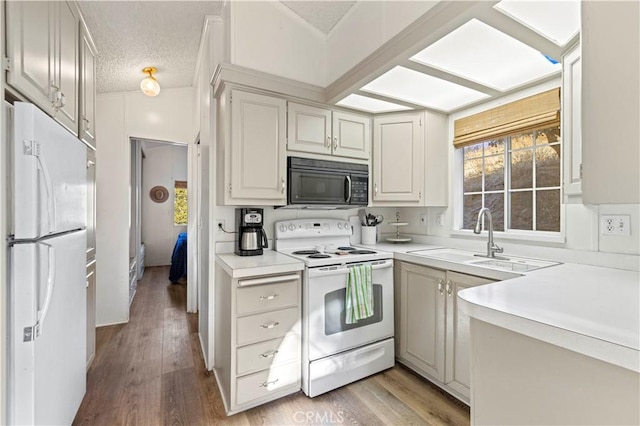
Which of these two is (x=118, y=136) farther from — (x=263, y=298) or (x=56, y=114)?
(x=263, y=298)

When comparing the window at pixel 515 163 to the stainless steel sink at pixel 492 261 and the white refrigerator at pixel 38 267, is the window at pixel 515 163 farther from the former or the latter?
the white refrigerator at pixel 38 267

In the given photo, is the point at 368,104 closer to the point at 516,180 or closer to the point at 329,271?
Result: the point at 516,180

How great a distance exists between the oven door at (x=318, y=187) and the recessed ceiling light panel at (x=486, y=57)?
1068 mm

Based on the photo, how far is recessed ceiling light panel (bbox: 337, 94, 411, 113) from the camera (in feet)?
7.87

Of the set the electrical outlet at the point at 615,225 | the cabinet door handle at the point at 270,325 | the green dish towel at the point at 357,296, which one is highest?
the electrical outlet at the point at 615,225

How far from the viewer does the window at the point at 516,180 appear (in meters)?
2.11

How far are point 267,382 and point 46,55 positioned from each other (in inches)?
84.9

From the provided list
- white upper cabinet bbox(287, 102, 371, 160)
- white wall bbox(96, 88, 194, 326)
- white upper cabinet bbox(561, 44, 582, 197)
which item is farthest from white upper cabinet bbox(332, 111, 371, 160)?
white wall bbox(96, 88, 194, 326)

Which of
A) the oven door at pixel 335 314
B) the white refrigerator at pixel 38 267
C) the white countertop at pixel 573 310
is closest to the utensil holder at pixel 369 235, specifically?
the oven door at pixel 335 314

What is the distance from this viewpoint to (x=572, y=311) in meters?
0.92

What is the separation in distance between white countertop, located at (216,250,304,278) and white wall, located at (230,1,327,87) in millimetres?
1422

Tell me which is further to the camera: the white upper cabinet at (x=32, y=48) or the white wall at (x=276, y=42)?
the white wall at (x=276, y=42)

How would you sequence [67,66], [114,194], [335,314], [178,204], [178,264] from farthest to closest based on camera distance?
[178,204] → [178,264] → [114,194] → [335,314] → [67,66]

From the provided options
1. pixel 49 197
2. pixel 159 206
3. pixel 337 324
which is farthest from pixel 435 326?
pixel 159 206
